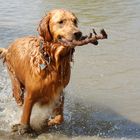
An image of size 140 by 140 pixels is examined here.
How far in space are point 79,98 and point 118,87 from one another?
0.78m

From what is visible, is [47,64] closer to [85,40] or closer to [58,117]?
[85,40]

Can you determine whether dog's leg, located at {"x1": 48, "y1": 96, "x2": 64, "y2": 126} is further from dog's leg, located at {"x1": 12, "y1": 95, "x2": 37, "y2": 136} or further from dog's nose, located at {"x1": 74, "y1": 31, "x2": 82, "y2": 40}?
dog's nose, located at {"x1": 74, "y1": 31, "x2": 82, "y2": 40}

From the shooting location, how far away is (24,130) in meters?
6.39

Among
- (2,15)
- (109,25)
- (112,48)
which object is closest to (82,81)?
(112,48)

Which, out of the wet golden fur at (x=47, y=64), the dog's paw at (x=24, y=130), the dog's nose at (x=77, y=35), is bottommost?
the dog's paw at (x=24, y=130)

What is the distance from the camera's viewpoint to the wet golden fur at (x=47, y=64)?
5.59 meters

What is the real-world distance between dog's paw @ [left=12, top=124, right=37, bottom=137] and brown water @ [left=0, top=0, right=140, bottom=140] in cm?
13

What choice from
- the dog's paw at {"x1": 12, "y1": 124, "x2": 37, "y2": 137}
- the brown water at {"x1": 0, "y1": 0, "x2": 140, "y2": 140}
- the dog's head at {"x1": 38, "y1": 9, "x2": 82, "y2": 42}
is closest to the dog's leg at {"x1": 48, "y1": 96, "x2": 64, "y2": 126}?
the brown water at {"x1": 0, "y1": 0, "x2": 140, "y2": 140}

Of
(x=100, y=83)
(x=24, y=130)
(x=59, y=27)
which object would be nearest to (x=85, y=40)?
(x=59, y=27)

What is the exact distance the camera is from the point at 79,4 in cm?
1488

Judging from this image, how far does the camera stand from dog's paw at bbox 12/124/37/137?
639cm

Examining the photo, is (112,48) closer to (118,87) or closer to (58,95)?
(118,87)

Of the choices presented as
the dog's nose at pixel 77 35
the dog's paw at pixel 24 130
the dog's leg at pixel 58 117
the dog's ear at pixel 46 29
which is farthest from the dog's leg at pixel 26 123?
the dog's nose at pixel 77 35

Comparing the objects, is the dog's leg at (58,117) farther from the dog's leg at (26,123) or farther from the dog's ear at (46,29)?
the dog's ear at (46,29)
